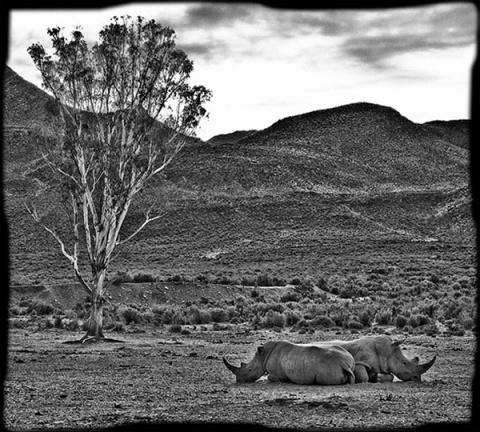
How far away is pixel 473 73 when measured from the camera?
8.05ft

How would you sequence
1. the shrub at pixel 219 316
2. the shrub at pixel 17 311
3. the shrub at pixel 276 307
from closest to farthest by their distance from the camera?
the shrub at pixel 219 316 → the shrub at pixel 17 311 → the shrub at pixel 276 307

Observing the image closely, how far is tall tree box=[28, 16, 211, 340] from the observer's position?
71.4ft

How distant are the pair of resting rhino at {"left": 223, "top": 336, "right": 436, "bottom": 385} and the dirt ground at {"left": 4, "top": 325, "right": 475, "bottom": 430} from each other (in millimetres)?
200

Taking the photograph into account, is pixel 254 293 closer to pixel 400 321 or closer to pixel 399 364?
pixel 400 321

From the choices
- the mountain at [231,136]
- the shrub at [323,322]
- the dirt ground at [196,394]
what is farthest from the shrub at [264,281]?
the mountain at [231,136]

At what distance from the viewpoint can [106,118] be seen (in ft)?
75.6

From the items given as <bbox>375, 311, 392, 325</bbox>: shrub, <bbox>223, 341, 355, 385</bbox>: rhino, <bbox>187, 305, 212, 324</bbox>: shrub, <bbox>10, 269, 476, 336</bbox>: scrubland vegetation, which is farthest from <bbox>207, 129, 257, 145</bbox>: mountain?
<bbox>223, 341, 355, 385</bbox>: rhino

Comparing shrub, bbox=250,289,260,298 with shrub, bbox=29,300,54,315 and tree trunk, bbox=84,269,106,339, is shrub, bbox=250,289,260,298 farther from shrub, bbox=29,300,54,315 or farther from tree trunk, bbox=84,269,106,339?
tree trunk, bbox=84,269,106,339

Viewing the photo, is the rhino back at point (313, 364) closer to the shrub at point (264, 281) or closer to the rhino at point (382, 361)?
the rhino at point (382, 361)

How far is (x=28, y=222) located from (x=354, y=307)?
43.8m

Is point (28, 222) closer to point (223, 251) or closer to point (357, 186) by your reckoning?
point (223, 251)

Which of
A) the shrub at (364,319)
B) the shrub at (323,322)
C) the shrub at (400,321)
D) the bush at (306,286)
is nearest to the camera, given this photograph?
the shrub at (400,321)

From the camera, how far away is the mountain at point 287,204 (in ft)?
196

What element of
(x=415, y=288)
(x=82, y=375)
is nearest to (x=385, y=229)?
(x=415, y=288)
